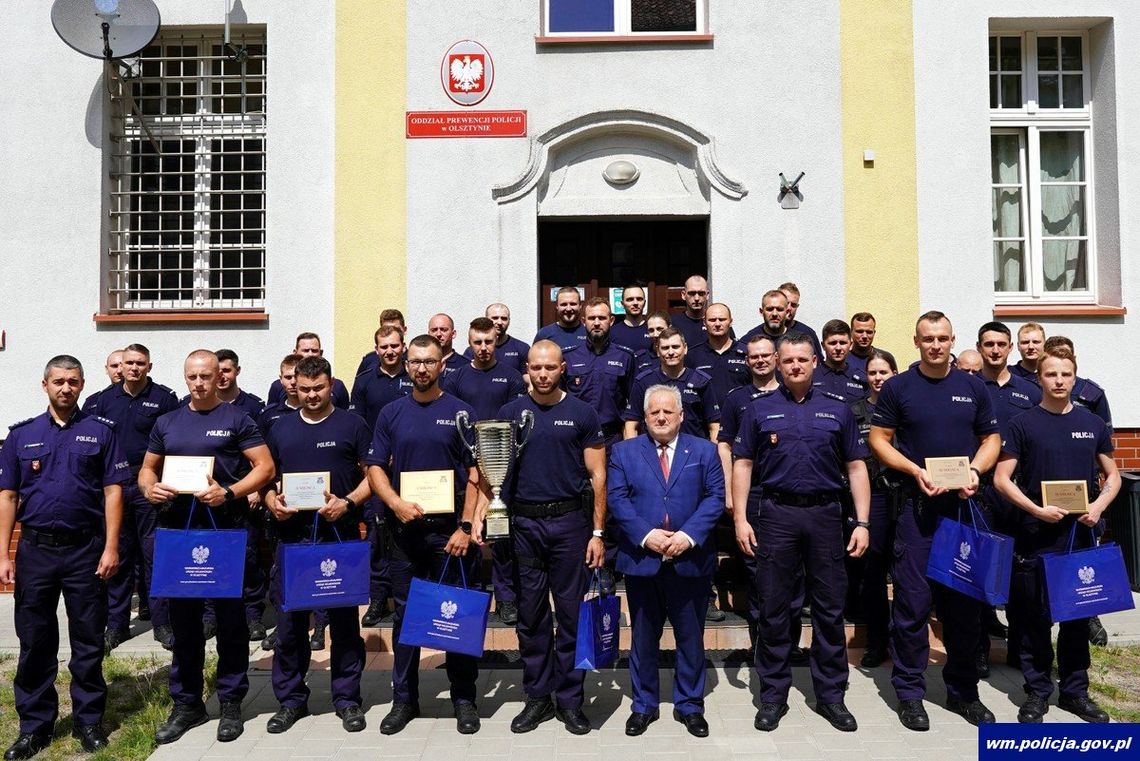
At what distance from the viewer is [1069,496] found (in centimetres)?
543

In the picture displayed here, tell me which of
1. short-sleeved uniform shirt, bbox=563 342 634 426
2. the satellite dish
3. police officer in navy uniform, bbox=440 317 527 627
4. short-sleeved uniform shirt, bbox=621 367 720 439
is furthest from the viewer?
the satellite dish

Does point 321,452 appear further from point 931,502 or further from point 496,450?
point 931,502

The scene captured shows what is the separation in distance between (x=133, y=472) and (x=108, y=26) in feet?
13.9

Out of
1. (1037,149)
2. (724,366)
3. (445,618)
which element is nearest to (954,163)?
(1037,149)

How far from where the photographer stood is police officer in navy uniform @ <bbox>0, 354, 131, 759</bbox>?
5.30m

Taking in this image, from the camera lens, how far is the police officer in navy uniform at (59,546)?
5301mm

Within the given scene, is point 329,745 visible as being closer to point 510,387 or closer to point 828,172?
point 510,387

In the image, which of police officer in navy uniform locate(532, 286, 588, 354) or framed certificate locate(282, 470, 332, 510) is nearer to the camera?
framed certificate locate(282, 470, 332, 510)

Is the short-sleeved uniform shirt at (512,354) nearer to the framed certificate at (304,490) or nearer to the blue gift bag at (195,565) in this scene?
the framed certificate at (304,490)

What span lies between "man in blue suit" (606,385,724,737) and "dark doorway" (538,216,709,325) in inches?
171

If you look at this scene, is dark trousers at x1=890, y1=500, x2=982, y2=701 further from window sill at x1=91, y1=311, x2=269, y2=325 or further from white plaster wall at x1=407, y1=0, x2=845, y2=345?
window sill at x1=91, y1=311, x2=269, y2=325

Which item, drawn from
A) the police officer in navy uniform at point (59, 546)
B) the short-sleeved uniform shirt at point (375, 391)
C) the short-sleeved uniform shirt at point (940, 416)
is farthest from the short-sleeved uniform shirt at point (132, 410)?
the short-sleeved uniform shirt at point (940, 416)

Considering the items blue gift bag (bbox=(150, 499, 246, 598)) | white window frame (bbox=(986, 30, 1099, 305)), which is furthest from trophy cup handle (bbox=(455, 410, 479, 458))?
white window frame (bbox=(986, 30, 1099, 305))

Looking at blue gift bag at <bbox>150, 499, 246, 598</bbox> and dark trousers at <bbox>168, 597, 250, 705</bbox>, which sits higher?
blue gift bag at <bbox>150, 499, 246, 598</bbox>
